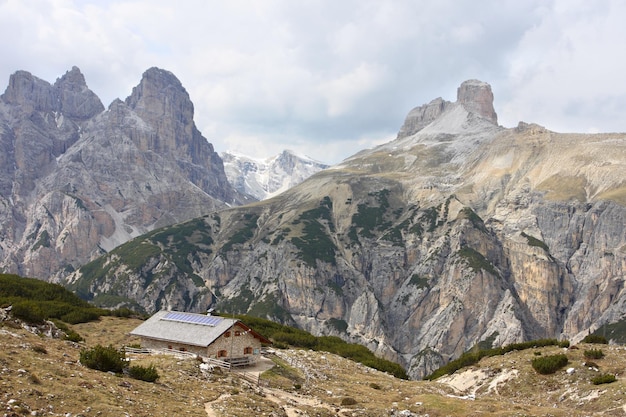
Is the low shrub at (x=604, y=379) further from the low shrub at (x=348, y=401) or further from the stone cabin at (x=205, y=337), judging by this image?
the stone cabin at (x=205, y=337)

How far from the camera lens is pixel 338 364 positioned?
61750 millimetres

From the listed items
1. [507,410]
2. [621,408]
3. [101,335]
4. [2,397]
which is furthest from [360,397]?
[101,335]

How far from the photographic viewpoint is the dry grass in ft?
89.5

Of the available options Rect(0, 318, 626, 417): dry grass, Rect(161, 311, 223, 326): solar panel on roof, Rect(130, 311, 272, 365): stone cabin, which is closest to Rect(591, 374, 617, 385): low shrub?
Rect(0, 318, 626, 417): dry grass

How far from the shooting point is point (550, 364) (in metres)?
51.2

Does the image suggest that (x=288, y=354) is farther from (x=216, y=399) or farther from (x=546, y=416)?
(x=546, y=416)

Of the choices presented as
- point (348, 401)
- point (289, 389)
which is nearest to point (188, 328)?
Result: point (289, 389)

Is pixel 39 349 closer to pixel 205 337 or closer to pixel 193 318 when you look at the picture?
pixel 205 337

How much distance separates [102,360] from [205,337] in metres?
18.0

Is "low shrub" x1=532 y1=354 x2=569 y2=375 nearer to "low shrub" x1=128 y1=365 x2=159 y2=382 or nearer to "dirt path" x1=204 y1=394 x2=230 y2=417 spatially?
"dirt path" x1=204 y1=394 x2=230 y2=417

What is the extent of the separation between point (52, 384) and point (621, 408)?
37.3 m

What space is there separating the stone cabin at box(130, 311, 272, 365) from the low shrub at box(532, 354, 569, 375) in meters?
28.1

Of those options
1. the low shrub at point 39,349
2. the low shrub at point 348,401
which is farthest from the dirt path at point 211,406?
the low shrub at point 39,349

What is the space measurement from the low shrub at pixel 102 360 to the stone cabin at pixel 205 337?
15.7m
